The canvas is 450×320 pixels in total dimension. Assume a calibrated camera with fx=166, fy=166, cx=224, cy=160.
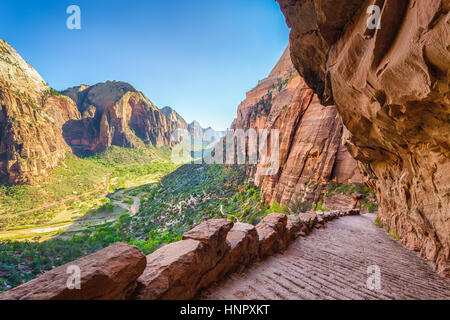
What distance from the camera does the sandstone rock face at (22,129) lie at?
1711 inches

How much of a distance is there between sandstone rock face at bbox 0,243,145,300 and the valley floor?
1366mm

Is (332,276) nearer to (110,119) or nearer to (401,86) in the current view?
(401,86)

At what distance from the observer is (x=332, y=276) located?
356 centimetres

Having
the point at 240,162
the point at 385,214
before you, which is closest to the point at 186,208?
the point at 240,162

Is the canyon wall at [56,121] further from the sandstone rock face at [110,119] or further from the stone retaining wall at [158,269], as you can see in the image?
the stone retaining wall at [158,269]

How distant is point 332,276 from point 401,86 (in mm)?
3986

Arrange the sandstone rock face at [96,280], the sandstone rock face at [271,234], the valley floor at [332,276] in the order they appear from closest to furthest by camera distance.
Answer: the sandstone rock face at [96,280], the valley floor at [332,276], the sandstone rock face at [271,234]

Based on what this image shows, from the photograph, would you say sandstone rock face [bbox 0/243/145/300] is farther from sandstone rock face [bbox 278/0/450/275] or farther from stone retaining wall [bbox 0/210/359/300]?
sandstone rock face [bbox 278/0/450/275]

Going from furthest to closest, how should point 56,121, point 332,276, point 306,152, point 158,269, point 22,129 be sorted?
1. point 56,121
2. point 22,129
3. point 306,152
4. point 332,276
5. point 158,269

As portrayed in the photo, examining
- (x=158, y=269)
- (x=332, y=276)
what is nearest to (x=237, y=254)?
(x=158, y=269)

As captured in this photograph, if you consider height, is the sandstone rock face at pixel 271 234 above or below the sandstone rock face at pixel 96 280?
below

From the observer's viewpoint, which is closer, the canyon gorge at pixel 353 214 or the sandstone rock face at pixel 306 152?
the canyon gorge at pixel 353 214

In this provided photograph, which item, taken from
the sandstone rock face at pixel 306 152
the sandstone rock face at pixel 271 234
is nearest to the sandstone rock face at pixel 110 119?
the sandstone rock face at pixel 306 152

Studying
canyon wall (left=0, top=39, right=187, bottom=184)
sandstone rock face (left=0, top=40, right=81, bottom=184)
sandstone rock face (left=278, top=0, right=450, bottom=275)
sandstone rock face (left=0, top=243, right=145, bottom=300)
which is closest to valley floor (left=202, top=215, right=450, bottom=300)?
sandstone rock face (left=278, top=0, right=450, bottom=275)
